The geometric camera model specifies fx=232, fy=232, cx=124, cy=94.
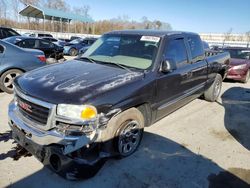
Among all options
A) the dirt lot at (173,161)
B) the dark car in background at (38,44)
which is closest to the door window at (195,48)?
the dirt lot at (173,161)

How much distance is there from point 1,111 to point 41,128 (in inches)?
121

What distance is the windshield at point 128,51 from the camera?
3.87 metres

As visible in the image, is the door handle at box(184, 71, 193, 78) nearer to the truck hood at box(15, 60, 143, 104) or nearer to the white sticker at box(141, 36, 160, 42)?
the white sticker at box(141, 36, 160, 42)

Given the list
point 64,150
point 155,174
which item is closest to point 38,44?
point 64,150

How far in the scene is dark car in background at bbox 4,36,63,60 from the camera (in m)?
11.9

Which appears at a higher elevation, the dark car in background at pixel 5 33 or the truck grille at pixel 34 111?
the dark car in background at pixel 5 33

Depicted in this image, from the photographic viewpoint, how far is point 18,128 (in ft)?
10.3

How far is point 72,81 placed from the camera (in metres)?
3.16

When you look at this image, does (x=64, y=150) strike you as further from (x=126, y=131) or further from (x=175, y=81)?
(x=175, y=81)

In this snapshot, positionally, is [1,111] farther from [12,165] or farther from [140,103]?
[140,103]

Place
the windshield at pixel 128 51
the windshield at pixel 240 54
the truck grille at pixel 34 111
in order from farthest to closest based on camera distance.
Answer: the windshield at pixel 240 54 → the windshield at pixel 128 51 → the truck grille at pixel 34 111

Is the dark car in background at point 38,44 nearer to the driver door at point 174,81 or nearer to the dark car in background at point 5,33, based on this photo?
the dark car in background at point 5,33

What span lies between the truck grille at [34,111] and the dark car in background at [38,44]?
9760mm

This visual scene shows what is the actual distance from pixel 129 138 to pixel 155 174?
0.64 meters
